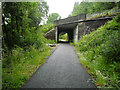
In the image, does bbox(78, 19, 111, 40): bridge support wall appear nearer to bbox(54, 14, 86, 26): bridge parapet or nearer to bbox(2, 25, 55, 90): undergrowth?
bbox(54, 14, 86, 26): bridge parapet

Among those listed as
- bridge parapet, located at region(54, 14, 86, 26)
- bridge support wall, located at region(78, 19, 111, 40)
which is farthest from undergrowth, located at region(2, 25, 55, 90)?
bridge parapet, located at region(54, 14, 86, 26)

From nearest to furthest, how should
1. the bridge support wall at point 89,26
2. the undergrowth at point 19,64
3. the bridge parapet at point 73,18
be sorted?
1. the undergrowth at point 19,64
2. the bridge support wall at point 89,26
3. the bridge parapet at point 73,18

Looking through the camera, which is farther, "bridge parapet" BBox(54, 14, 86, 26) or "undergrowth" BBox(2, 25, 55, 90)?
"bridge parapet" BBox(54, 14, 86, 26)

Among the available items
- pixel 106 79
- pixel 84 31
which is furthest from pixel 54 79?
pixel 84 31

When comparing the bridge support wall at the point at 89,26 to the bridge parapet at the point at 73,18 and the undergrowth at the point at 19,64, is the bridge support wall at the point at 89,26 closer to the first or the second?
the bridge parapet at the point at 73,18

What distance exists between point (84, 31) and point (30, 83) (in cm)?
1020

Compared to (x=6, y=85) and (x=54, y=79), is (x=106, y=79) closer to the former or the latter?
(x=54, y=79)

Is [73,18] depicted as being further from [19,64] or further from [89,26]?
[19,64]

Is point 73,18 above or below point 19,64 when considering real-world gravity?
above

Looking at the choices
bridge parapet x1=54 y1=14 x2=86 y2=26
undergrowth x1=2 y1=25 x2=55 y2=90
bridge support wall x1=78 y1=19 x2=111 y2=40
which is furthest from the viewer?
bridge parapet x1=54 y1=14 x2=86 y2=26

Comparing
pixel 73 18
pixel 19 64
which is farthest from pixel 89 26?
pixel 19 64

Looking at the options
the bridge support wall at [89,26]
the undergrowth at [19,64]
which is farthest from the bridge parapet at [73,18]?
the undergrowth at [19,64]

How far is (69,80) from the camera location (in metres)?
2.95

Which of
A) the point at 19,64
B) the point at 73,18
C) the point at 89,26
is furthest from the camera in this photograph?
the point at 73,18
